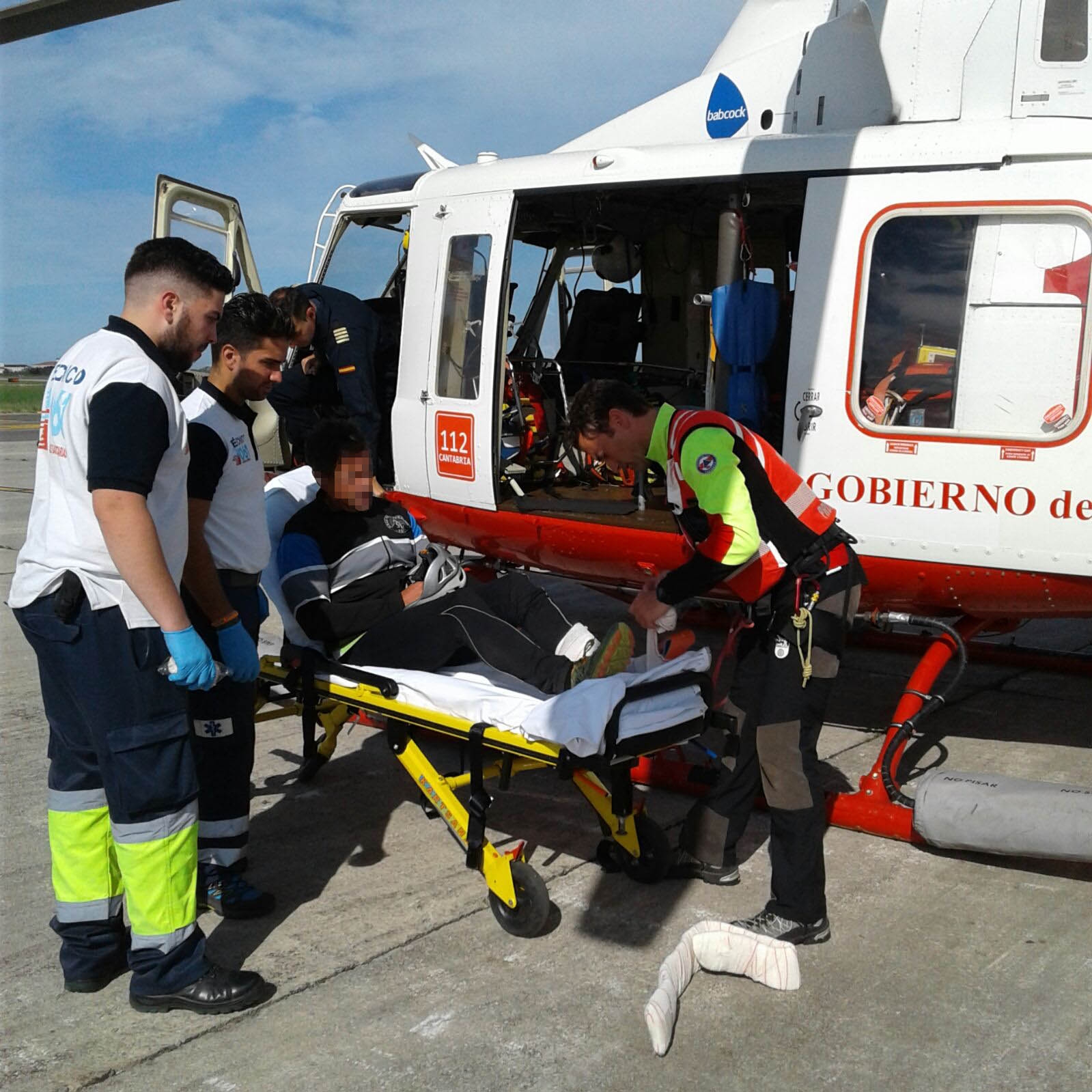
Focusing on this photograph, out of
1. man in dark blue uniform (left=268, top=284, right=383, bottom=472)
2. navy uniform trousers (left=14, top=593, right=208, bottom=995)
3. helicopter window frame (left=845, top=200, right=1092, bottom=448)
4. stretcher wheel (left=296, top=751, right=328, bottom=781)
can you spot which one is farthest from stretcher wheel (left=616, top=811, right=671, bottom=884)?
man in dark blue uniform (left=268, top=284, right=383, bottom=472)

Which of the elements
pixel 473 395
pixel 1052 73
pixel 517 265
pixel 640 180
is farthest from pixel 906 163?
pixel 517 265

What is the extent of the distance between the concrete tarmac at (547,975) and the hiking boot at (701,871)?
1.3 inches

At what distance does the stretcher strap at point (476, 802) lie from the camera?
3439 mm

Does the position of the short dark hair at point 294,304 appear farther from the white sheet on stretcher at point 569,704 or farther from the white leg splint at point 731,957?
the white leg splint at point 731,957

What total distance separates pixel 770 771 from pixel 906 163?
99.0 inches

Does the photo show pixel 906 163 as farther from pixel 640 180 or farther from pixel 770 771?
pixel 770 771

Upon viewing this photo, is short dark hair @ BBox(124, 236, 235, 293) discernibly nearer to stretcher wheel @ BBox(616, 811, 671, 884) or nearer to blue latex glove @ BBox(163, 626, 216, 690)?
blue latex glove @ BBox(163, 626, 216, 690)

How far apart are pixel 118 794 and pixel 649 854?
172 cm

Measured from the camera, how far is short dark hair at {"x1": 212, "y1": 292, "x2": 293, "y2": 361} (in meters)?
3.45

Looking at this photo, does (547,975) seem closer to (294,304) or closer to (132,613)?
(132,613)

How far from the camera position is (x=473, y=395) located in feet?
18.2

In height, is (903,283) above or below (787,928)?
above

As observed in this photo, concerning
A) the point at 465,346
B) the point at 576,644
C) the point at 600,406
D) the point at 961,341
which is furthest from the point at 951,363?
the point at 465,346

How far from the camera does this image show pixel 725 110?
542 centimetres
